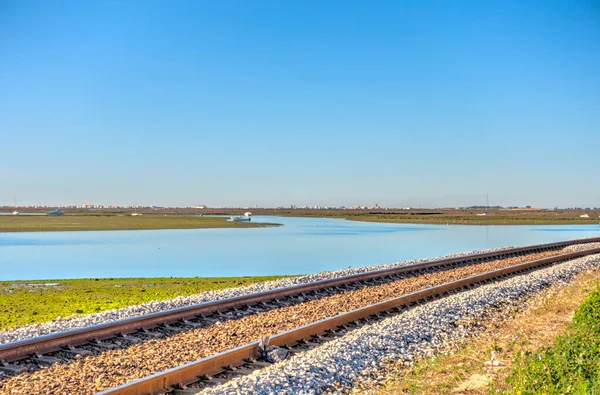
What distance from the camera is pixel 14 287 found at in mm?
24734

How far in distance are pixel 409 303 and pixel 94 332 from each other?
8.45m

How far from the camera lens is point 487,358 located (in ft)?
34.8

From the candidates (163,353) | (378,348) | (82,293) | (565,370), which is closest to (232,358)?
(163,353)

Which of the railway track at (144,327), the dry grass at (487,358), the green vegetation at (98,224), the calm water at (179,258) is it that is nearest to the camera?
the dry grass at (487,358)

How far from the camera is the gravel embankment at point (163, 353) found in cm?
873

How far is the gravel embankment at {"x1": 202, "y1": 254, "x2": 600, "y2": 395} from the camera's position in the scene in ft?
28.3

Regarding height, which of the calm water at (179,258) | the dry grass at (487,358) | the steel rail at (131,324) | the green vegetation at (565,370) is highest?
the green vegetation at (565,370)

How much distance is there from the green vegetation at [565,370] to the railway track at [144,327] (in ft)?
22.7

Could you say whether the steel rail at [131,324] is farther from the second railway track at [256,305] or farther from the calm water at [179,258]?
the calm water at [179,258]

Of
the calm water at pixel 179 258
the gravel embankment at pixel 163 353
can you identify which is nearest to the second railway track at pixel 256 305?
the gravel embankment at pixel 163 353

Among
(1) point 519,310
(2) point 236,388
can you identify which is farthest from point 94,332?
(1) point 519,310

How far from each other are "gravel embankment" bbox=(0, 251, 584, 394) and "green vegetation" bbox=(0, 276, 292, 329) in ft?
19.5

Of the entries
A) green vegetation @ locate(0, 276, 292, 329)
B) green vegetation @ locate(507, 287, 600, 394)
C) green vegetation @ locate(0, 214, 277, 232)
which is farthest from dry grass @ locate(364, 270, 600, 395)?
green vegetation @ locate(0, 214, 277, 232)

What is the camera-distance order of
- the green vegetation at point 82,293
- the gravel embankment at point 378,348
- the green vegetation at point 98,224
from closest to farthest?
1. the gravel embankment at point 378,348
2. the green vegetation at point 82,293
3. the green vegetation at point 98,224
